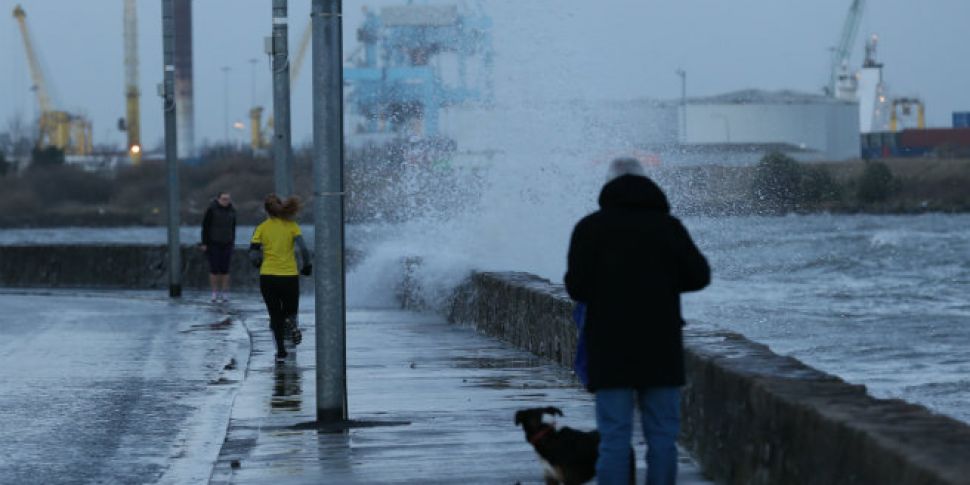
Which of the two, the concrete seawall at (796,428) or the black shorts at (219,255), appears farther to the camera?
the black shorts at (219,255)

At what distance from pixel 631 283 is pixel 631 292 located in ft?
0.12

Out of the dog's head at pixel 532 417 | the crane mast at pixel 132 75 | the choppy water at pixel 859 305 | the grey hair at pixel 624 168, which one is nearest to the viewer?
the grey hair at pixel 624 168

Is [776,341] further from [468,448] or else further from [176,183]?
[468,448]

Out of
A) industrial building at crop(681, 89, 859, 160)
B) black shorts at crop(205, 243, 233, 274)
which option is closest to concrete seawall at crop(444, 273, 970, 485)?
black shorts at crop(205, 243, 233, 274)

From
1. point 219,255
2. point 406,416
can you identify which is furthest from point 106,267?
point 406,416

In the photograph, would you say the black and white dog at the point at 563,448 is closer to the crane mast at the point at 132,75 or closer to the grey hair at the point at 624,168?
the grey hair at the point at 624,168

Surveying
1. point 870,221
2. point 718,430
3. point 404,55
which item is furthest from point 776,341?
point 404,55

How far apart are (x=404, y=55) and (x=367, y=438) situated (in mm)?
135084

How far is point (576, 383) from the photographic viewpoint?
45.5ft

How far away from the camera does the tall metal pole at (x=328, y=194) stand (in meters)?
11.7

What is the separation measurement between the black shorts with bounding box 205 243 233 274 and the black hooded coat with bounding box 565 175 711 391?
2092 centimetres

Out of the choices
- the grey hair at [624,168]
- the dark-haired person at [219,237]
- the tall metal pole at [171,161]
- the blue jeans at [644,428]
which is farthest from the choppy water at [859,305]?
the tall metal pole at [171,161]

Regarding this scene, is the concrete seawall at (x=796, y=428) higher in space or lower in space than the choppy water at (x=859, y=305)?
higher

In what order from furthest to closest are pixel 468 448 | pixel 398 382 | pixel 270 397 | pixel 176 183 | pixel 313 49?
pixel 176 183 → pixel 398 382 → pixel 270 397 → pixel 313 49 → pixel 468 448
